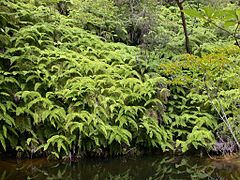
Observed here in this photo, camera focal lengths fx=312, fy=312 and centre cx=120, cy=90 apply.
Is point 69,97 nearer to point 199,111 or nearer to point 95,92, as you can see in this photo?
point 95,92

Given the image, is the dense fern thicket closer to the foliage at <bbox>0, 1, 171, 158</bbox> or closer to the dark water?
the foliage at <bbox>0, 1, 171, 158</bbox>

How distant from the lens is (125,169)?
6.60 metres

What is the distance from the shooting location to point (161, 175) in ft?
20.7

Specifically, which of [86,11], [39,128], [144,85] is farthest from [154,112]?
[86,11]

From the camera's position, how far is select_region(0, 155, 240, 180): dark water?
6.08 metres

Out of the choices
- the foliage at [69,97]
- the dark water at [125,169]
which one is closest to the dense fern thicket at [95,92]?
the foliage at [69,97]

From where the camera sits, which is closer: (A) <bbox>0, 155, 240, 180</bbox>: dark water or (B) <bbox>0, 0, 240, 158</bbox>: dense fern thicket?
(A) <bbox>0, 155, 240, 180</bbox>: dark water

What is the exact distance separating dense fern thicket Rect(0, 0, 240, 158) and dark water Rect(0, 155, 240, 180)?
437 millimetres

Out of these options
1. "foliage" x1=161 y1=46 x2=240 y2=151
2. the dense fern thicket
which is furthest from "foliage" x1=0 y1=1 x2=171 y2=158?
"foliage" x1=161 y1=46 x2=240 y2=151

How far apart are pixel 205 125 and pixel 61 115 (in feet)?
13.3

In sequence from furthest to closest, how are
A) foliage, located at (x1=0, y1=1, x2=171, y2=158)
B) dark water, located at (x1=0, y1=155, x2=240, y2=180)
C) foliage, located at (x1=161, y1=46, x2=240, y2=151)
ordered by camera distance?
foliage, located at (x1=161, y1=46, x2=240, y2=151) < foliage, located at (x1=0, y1=1, x2=171, y2=158) < dark water, located at (x1=0, y1=155, x2=240, y2=180)

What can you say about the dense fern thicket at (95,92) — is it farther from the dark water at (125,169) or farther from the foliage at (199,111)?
the dark water at (125,169)

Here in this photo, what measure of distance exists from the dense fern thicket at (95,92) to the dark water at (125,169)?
1.43 feet

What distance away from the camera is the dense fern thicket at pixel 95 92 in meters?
7.34
